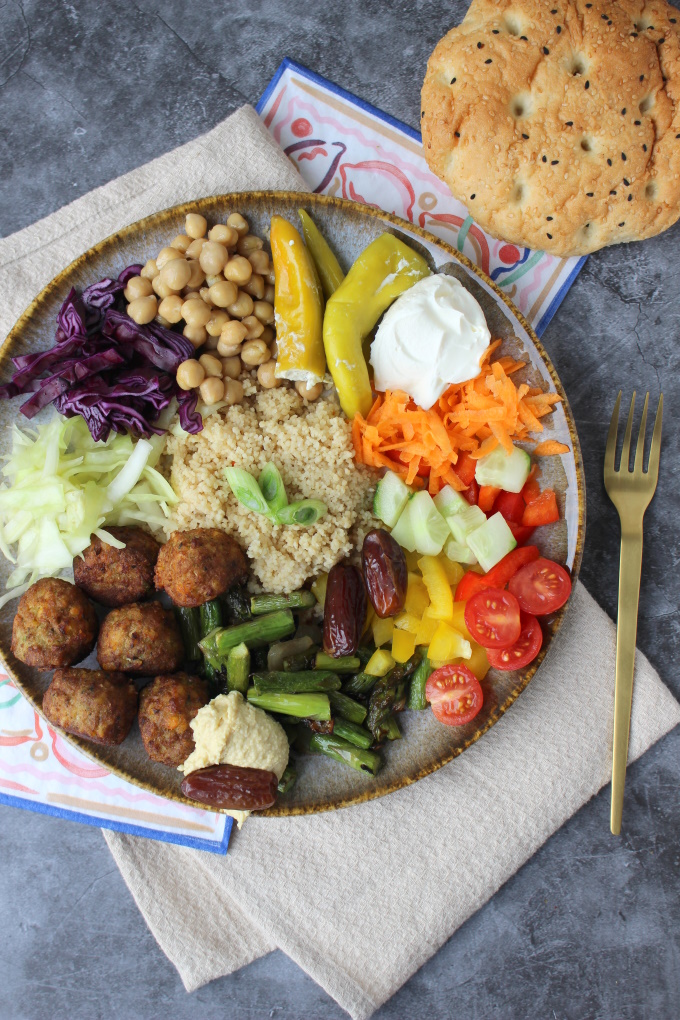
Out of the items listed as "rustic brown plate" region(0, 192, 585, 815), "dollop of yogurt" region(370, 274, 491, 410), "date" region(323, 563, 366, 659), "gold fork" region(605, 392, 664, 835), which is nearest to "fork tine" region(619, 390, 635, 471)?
"gold fork" region(605, 392, 664, 835)

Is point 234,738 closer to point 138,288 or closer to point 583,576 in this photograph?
point 583,576

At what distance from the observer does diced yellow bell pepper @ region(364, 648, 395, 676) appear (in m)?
2.64

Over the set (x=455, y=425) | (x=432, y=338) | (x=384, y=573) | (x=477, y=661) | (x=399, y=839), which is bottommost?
(x=399, y=839)

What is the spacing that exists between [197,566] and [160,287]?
1137 mm

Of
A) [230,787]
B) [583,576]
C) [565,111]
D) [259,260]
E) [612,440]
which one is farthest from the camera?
[583,576]

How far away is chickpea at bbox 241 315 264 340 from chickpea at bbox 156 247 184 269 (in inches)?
14.0

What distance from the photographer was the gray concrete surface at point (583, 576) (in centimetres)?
292

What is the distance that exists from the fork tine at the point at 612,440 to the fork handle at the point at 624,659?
1.18 feet

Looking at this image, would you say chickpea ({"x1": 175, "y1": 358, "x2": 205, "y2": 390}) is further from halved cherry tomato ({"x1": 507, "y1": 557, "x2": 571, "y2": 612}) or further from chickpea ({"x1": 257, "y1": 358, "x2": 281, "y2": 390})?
halved cherry tomato ({"x1": 507, "y1": 557, "x2": 571, "y2": 612})

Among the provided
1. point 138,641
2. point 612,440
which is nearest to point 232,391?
point 138,641

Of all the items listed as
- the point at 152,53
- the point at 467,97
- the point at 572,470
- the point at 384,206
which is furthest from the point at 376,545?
the point at 152,53

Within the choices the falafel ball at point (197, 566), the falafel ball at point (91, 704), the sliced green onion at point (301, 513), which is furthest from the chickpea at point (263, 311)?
the falafel ball at point (91, 704)

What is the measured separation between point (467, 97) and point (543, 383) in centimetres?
114

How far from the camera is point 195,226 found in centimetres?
264
